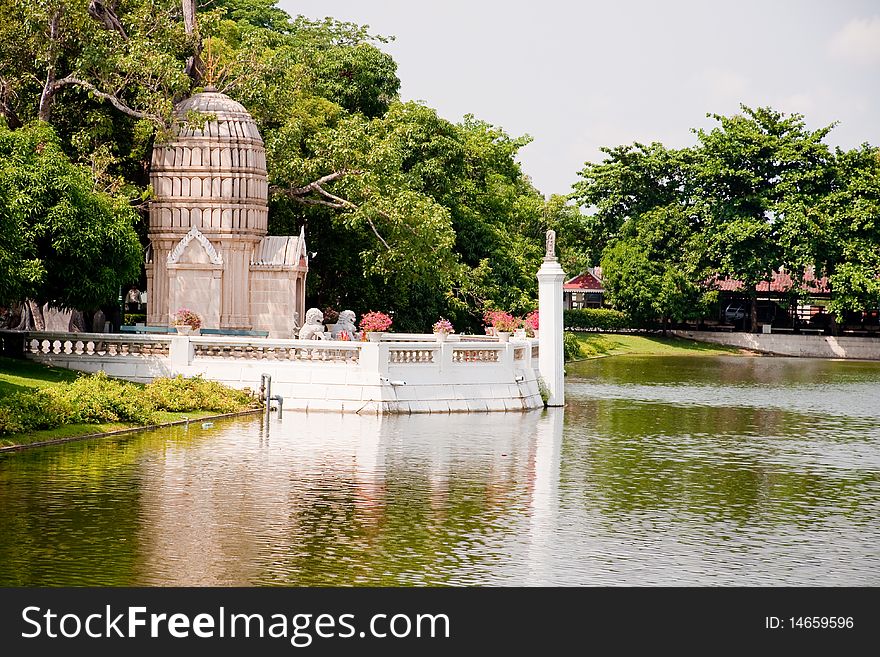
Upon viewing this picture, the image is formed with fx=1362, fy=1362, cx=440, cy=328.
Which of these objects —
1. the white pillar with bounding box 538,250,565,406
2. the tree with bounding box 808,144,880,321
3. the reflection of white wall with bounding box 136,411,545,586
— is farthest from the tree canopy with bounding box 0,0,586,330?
the tree with bounding box 808,144,880,321

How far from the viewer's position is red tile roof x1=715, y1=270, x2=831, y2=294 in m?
92.1

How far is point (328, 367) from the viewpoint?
37.6 m

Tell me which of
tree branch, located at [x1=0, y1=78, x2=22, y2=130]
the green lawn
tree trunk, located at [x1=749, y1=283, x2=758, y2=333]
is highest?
tree branch, located at [x1=0, y1=78, x2=22, y2=130]

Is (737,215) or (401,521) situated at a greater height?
(737,215)

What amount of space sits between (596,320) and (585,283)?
20511 millimetres

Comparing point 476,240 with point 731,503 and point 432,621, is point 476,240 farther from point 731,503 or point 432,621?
point 432,621

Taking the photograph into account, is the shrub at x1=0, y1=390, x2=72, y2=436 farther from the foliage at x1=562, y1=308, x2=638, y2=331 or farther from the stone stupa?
the foliage at x1=562, y1=308, x2=638, y2=331

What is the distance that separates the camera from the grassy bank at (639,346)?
86.9 meters

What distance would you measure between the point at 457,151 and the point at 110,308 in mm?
20111

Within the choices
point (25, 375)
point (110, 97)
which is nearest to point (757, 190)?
point (110, 97)

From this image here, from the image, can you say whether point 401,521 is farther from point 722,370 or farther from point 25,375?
point 722,370

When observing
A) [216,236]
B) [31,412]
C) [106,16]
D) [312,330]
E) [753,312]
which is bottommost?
[31,412]

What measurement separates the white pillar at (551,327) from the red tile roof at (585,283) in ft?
251

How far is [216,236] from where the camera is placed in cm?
4641
